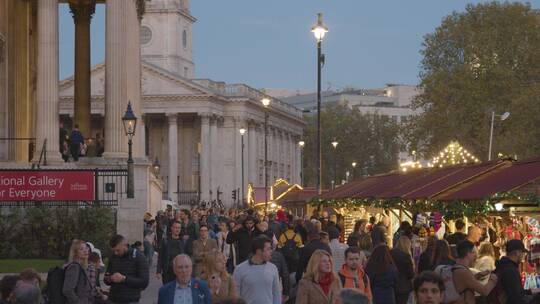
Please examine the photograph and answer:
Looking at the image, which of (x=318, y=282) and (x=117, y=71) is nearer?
Result: (x=318, y=282)

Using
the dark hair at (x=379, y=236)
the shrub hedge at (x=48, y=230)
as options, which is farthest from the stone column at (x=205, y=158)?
the dark hair at (x=379, y=236)

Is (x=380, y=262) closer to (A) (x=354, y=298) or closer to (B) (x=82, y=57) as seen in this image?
(A) (x=354, y=298)

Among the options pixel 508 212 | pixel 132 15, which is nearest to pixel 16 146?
pixel 132 15

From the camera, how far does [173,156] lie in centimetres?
13862

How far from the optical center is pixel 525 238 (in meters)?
23.5

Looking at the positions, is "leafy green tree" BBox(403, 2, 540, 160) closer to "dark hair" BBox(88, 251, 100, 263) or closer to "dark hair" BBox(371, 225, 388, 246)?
"dark hair" BBox(371, 225, 388, 246)

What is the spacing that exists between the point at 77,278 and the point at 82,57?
34.8m

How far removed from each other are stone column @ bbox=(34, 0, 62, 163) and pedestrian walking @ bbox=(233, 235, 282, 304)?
26.7 meters

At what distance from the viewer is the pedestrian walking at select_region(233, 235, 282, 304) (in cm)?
1585

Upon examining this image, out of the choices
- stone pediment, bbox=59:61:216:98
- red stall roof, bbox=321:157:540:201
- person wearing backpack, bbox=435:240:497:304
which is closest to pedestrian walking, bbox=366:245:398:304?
person wearing backpack, bbox=435:240:497:304

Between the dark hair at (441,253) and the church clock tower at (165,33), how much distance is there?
144 metres

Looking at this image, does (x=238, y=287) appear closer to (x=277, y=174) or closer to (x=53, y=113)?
(x=53, y=113)

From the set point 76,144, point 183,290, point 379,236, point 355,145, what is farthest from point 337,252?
point 355,145

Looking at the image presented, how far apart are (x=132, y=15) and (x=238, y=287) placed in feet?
93.2
